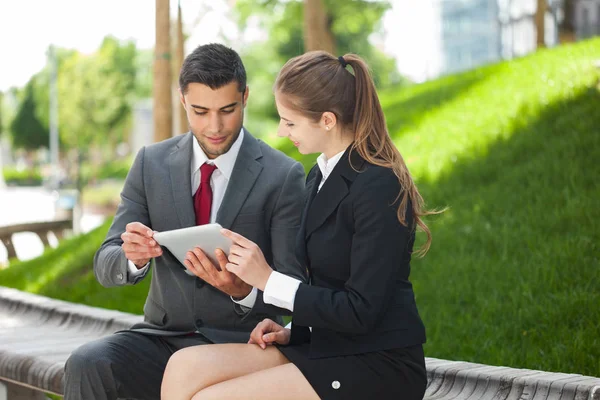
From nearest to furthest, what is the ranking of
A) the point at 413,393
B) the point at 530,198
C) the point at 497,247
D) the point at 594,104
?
1. the point at 413,393
2. the point at 497,247
3. the point at 530,198
4. the point at 594,104

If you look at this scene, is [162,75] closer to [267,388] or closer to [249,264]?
[249,264]

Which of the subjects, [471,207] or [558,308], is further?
[471,207]

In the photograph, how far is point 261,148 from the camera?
3561mm

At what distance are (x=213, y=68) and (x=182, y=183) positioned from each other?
0.48m

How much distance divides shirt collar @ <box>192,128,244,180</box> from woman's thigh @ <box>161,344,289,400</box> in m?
0.87

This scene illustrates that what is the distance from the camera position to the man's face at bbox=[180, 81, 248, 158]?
131 inches

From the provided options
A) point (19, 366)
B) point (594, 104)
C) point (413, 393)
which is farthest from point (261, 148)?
point (594, 104)

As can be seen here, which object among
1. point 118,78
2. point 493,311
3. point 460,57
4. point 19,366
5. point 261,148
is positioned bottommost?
point 460,57

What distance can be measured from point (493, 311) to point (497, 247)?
2.74 feet

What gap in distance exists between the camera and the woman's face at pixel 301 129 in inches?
110

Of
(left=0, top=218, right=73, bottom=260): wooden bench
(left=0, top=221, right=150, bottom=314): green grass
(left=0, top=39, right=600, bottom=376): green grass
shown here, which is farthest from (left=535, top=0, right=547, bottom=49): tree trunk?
(left=0, top=218, right=73, bottom=260): wooden bench

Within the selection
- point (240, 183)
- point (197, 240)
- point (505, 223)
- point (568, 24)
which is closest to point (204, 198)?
point (240, 183)

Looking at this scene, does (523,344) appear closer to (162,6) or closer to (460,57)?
(162,6)

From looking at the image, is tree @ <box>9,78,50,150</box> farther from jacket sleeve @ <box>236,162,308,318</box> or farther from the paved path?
jacket sleeve @ <box>236,162,308,318</box>
